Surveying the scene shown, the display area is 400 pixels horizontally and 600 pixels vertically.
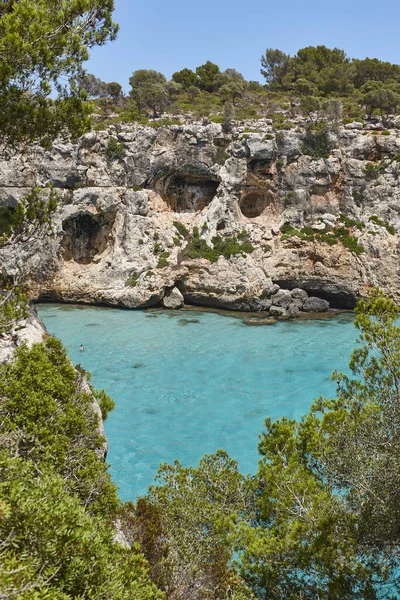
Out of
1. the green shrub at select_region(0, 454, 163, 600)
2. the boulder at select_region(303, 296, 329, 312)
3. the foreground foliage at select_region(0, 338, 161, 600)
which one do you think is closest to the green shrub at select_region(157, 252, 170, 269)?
the boulder at select_region(303, 296, 329, 312)

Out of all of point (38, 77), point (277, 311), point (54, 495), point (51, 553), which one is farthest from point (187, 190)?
point (51, 553)

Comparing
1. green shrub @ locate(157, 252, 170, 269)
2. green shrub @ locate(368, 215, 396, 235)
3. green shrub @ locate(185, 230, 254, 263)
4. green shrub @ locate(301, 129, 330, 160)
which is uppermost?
green shrub @ locate(301, 129, 330, 160)

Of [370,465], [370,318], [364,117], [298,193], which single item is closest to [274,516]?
[370,465]

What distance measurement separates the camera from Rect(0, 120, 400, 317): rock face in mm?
31000

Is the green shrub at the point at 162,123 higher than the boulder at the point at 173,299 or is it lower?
higher

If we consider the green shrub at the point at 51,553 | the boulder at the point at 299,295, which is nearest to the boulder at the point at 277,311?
the boulder at the point at 299,295

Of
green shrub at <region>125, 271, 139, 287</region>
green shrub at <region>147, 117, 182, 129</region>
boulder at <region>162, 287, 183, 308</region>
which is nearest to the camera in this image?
green shrub at <region>125, 271, 139, 287</region>

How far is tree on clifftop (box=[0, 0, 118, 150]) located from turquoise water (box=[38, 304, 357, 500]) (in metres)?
9.50

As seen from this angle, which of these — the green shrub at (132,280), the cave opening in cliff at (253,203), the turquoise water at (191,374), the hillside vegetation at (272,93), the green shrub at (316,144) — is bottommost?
the turquoise water at (191,374)

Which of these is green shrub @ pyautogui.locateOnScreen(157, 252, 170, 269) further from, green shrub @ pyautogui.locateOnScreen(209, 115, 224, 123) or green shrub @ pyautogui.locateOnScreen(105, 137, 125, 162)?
green shrub @ pyautogui.locateOnScreen(209, 115, 224, 123)

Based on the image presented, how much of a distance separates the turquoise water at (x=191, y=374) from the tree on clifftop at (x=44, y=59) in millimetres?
9497

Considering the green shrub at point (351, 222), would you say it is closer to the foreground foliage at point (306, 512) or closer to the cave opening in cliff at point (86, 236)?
the cave opening in cliff at point (86, 236)

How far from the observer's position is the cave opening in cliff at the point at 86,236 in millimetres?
32312

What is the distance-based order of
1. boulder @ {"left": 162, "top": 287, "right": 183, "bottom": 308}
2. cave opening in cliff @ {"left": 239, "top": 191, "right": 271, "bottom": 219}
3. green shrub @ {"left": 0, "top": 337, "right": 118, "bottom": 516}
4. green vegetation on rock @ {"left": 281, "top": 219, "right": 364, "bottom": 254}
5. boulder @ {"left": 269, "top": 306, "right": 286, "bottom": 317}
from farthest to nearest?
1. cave opening in cliff @ {"left": 239, "top": 191, "right": 271, "bottom": 219}
2. boulder @ {"left": 162, "top": 287, "right": 183, "bottom": 308}
3. green vegetation on rock @ {"left": 281, "top": 219, "right": 364, "bottom": 254}
4. boulder @ {"left": 269, "top": 306, "right": 286, "bottom": 317}
5. green shrub @ {"left": 0, "top": 337, "right": 118, "bottom": 516}
